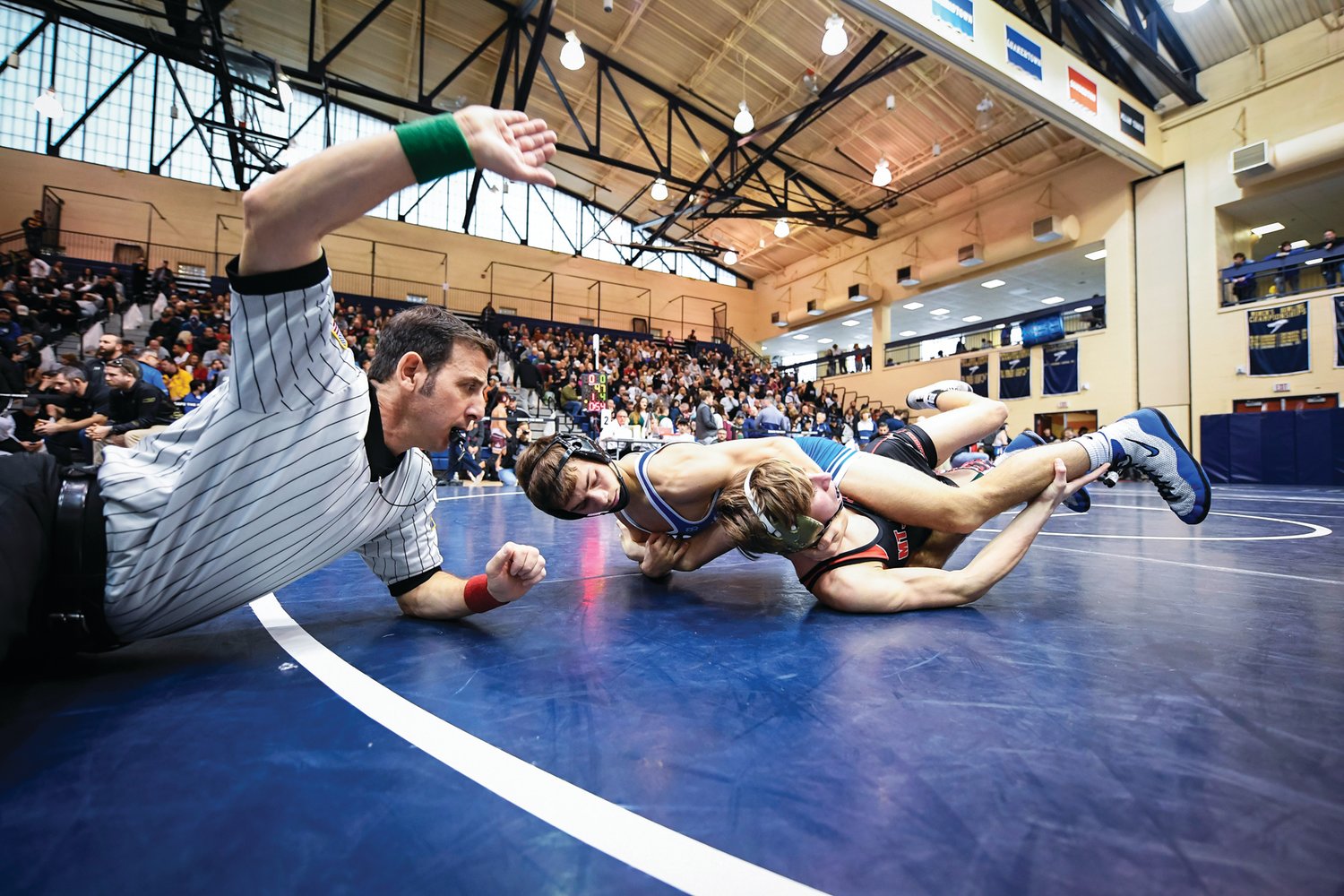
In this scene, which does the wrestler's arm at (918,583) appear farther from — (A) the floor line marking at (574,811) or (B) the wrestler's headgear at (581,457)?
(A) the floor line marking at (574,811)

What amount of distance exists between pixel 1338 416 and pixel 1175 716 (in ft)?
42.1

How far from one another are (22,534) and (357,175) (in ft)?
2.80

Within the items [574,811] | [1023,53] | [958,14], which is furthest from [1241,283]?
[574,811]

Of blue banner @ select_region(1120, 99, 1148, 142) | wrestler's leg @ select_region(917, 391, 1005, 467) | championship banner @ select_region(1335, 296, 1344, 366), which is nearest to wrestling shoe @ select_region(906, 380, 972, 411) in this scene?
wrestler's leg @ select_region(917, 391, 1005, 467)

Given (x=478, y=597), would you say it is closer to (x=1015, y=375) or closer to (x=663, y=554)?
(x=663, y=554)

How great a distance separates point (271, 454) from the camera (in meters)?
1.13

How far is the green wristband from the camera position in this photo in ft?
2.88

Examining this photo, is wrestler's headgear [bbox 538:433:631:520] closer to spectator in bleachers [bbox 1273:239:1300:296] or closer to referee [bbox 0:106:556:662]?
referee [bbox 0:106:556:662]

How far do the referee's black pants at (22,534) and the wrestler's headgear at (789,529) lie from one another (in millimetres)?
1423

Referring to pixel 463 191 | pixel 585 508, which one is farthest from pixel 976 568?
pixel 463 191

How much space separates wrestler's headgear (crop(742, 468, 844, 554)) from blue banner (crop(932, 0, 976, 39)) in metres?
6.50

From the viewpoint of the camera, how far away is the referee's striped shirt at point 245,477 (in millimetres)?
1028

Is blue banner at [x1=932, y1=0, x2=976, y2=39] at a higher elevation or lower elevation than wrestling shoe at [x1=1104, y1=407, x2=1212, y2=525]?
higher

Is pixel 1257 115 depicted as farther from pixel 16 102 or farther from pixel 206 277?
pixel 16 102
